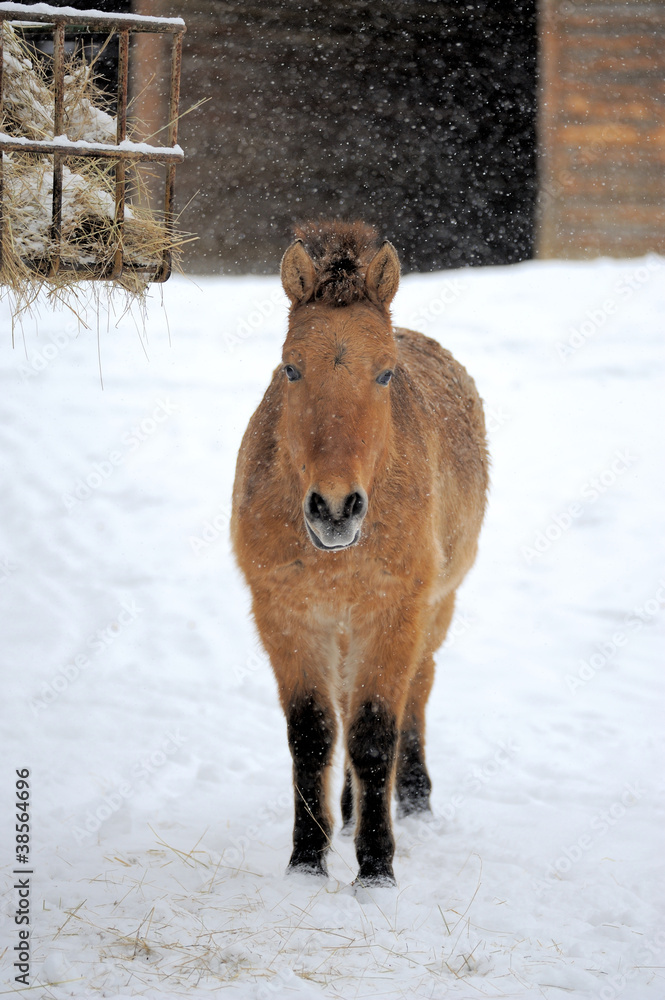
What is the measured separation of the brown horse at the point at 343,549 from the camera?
3434mm

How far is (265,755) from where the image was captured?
17.8 ft

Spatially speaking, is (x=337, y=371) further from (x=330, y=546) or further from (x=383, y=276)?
(x=330, y=546)

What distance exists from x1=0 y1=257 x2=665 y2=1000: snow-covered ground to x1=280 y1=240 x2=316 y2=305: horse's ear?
91.8 inches

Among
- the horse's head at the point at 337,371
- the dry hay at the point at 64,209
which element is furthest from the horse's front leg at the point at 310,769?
the dry hay at the point at 64,209

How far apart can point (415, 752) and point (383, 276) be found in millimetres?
2512

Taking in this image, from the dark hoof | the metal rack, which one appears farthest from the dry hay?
the dark hoof

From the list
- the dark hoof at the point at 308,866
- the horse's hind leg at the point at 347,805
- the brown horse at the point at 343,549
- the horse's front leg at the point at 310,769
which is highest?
the brown horse at the point at 343,549

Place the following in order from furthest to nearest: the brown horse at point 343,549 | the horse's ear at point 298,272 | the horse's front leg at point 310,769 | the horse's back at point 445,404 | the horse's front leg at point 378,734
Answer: the horse's back at point 445,404
the horse's front leg at point 310,769
the horse's front leg at point 378,734
the horse's ear at point 298,272
the brown horse at point 343,549

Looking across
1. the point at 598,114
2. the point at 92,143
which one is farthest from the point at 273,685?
the point at 598,114

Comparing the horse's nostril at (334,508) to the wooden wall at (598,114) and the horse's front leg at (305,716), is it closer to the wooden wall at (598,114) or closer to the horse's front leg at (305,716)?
the horse's front leg at (305,716)

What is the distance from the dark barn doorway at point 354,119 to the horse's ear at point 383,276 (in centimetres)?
842

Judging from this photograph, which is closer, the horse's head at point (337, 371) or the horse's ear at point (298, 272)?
the horse's head at point (337, 371)

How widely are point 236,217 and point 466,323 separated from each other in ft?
10.7

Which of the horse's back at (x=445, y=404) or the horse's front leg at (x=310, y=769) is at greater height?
the horse's back at (x=445, y=404)
